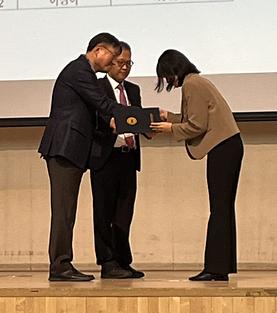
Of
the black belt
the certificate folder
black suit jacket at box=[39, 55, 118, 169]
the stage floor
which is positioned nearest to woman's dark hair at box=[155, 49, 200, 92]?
the certificate folder

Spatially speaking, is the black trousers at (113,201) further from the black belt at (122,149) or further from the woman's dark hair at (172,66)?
the woman's dark hair at (172,66)

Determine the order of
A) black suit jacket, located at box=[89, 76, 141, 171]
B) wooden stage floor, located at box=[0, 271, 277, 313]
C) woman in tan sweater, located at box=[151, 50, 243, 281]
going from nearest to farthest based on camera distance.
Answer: wooden stage floor, located at box=[0, 271, 277, 313], woman in tan sweater, located at box=[151, 50, 243, 281], black suit jacket, located at box=[89, 76, 141, 171]

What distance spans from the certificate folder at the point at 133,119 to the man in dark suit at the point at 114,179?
8.0 inches

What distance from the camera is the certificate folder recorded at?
3.61m

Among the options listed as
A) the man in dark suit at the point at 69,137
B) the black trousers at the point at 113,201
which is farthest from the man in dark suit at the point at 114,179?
the man in dark suit at the point at 69,137

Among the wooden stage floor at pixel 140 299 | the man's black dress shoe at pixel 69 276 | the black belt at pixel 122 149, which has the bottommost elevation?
the wooden stage floor at pixel 140 299

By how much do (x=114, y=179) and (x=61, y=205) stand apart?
324 millimetres

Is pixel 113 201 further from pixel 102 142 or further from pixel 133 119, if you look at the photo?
pixel 133 119

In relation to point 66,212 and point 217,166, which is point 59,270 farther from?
point 217,166

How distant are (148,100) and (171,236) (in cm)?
82

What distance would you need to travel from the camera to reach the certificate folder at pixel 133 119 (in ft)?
11.8

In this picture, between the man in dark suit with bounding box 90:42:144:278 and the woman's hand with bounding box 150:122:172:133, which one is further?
the man in dark suit with bounding box 90:42:144:278

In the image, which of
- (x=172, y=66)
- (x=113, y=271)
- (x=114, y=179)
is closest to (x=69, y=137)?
(x=114, y=179)

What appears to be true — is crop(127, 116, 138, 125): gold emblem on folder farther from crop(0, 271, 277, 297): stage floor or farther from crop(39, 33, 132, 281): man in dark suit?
crop(0, 271, 277, 297): stage floor
